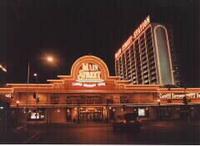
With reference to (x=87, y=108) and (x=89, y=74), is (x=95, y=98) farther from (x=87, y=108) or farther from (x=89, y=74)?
(x=89, y=74)

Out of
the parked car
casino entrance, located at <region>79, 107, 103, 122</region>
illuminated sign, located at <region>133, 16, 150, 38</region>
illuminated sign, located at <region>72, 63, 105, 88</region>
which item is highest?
illuminated sign, located at <region>133, 16, 150, 38</region>

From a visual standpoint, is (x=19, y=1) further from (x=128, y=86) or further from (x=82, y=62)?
(x=128, y=86)

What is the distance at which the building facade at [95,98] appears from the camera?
26094 millimetres

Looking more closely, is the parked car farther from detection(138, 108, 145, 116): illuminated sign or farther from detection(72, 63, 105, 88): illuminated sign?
detection(72, 63, 105, 88): illuminated sign

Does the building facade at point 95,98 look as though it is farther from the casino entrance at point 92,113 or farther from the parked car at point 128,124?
the parked car at point 128,124

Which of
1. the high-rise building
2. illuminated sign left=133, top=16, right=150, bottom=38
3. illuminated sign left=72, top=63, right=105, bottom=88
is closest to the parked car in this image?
the high-rise building

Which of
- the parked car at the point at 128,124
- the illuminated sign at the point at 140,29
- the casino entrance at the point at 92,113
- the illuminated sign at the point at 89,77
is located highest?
the illuminated sign at the point at 140,29

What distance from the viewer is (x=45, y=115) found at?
28.4m

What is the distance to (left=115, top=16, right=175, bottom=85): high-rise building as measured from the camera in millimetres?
29006

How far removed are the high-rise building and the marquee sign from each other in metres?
1.44

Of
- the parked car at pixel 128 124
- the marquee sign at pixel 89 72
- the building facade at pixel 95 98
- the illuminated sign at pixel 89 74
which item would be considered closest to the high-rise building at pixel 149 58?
the building facade at pixel 95 98

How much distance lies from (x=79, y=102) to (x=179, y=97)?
886 cm

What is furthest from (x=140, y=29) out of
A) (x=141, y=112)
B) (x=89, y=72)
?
(x=141, y=112)

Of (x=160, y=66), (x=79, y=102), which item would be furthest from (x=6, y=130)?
(x=160, y=66)
